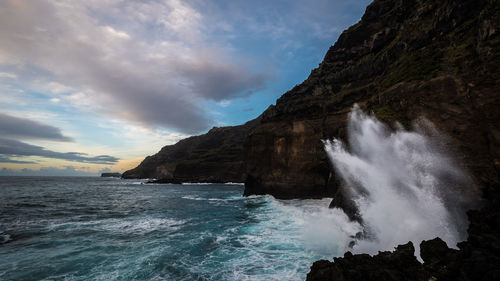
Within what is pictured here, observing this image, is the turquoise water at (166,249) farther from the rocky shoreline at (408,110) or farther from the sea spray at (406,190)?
the rocky shoreline at (408,110)

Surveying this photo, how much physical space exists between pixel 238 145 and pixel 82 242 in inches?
4122

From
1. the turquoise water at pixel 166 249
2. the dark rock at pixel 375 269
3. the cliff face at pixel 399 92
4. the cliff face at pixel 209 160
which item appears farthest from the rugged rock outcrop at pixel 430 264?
the cliff face at pixel 209 160

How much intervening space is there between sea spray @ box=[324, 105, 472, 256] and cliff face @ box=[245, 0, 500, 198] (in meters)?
1.03

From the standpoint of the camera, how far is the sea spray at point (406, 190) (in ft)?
34.4

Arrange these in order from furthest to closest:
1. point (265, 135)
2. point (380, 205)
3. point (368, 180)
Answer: point (265, 135) → point (368, 180) → point (380, 205)

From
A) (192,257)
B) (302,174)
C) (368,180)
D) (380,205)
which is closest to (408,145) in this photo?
(368,180)

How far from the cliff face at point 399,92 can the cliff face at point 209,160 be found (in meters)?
54.0

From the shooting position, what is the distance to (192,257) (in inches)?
449

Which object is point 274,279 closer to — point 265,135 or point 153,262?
point 153,262

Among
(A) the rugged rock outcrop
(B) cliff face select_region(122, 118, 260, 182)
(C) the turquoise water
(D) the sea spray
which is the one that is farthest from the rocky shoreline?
(B) cliff face select_region(122, 118, 260, 182)

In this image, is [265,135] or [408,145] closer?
[408,145]

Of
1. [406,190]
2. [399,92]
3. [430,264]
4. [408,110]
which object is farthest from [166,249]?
[399,92]

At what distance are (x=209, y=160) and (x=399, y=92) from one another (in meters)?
97.5

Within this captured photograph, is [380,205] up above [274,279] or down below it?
above
